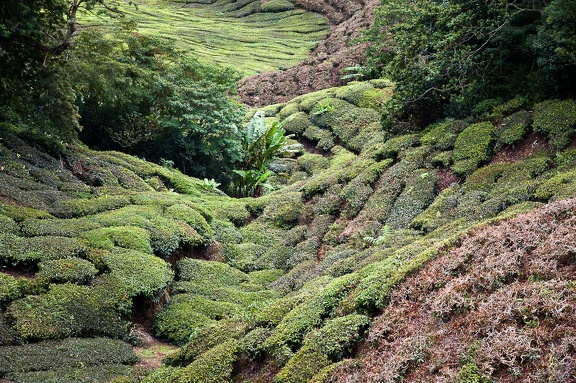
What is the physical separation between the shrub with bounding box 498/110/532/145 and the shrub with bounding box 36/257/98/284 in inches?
324

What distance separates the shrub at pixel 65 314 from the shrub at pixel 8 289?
0.35ft

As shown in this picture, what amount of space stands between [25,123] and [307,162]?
9.93 m

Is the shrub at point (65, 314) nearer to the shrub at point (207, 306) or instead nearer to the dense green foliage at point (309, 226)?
the dense green foliage at point (309, 226)

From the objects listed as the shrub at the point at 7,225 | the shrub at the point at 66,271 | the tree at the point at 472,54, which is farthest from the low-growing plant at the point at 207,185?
the shrub at the point at 66,271

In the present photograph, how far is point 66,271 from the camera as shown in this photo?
9281mm

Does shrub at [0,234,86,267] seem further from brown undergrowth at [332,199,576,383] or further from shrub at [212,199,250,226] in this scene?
brown undergrowth at [332,199,576,383]

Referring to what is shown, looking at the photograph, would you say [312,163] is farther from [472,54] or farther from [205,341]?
[205,341]

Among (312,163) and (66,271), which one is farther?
(312,163)

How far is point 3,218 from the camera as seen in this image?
391 inches

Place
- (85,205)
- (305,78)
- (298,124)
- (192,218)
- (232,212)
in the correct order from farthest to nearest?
(305,78) → (298,124) → (232,212) → (192,218) → (85,205)

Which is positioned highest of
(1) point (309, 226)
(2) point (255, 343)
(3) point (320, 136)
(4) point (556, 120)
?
(4) point (556, 120)

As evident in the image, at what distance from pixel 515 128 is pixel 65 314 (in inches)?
353

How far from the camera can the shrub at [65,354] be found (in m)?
7.17

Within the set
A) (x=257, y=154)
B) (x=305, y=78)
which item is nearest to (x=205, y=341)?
(x=257, y=154)
